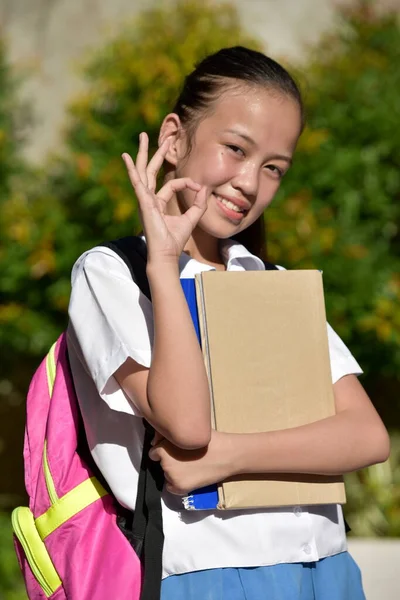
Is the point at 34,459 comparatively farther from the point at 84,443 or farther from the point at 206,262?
the point at 206,262

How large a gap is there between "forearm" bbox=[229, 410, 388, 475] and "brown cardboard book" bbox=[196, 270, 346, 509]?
0.09 ft

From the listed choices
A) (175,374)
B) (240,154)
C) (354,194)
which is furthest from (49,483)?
(354,194)

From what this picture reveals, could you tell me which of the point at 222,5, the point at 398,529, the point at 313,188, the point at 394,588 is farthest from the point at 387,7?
Answer: the point at 394,588

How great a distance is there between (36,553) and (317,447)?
0.55 metres

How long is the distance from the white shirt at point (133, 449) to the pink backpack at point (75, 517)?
0.04m

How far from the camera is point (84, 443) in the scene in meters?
1.68

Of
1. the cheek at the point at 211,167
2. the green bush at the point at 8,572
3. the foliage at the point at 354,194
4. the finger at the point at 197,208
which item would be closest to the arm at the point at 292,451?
the finger at the point at 197,208

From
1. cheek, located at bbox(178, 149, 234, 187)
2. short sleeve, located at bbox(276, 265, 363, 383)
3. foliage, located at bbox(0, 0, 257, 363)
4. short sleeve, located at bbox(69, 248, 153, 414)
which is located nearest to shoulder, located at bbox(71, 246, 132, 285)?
short sleeve, located at bbox(69, 248, 153, 414)

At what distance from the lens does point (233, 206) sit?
68.3 inches

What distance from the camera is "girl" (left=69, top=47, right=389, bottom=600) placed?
145 cm

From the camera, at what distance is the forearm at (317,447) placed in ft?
4.91

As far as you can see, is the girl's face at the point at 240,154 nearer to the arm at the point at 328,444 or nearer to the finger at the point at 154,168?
the finger at the point at 154,168

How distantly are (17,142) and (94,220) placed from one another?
2.51 feet

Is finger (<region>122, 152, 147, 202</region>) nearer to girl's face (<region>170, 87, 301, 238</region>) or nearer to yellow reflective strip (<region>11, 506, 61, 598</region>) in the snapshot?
girl's face (<region>170, 87, 301, 238</region>)
